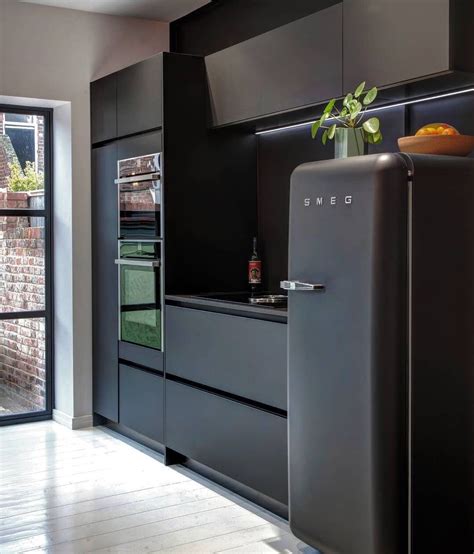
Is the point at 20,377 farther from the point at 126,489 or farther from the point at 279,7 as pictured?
the point at 279,7

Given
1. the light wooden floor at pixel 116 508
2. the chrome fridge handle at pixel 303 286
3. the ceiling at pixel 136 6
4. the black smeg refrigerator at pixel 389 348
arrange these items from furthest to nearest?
1. the ceiling at pixel 136 6
2. the light wooden floor at pixel 116 508
3. the chrome fridge handle at pixel 303 286
4. the black smeg refrigerator at pixel 389 348

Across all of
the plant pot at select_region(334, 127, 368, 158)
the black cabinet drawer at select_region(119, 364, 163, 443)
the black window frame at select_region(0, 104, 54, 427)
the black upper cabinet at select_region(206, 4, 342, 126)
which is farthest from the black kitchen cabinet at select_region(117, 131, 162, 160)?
the plant pot at select_region(334, 127, 368, 158)

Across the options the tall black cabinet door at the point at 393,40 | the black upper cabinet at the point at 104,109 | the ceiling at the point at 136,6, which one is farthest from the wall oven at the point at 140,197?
the tall black cabinet door at the point at 393,40

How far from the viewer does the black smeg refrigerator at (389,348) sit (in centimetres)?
258

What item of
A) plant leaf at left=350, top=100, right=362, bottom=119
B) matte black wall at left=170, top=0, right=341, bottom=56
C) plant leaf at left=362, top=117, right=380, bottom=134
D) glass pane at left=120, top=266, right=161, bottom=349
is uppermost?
matte black wall at left=170, top=0, right=341, bottom=56

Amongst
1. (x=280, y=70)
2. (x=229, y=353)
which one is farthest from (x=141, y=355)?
(x=280, y=70)

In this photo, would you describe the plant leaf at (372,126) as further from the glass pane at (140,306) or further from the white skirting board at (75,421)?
the white skirting board at (75,421)

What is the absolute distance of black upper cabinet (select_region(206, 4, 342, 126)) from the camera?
11.0ft

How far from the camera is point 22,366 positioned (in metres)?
5.10

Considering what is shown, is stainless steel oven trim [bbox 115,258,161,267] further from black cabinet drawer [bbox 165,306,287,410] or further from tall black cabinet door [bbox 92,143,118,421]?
black cabinet drawer [bbox 165,306,287,410]

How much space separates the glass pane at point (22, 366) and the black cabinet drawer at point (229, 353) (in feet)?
4.41

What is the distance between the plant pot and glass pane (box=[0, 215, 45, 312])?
8.73 feet

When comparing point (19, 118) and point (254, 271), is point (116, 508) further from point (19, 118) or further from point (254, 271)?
point (19, 118)

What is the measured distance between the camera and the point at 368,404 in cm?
262
